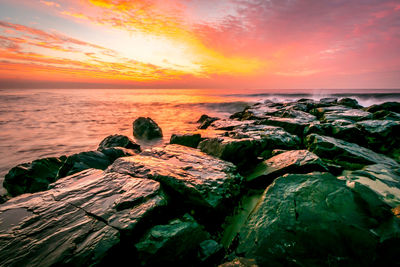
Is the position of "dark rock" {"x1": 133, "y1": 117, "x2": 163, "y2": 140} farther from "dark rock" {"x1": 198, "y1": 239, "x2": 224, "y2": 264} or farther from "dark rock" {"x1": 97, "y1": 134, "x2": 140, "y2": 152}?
"dark rock" {"x1": 198, "y1": 239, "x2": 224, "y2": 264}

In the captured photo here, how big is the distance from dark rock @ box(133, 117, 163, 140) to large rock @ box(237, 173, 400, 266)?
7483 millimetres

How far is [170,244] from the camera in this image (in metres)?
1.64

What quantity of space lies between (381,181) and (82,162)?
5.12m

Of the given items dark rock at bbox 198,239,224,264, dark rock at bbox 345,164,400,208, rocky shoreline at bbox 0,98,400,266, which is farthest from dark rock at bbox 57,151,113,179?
dark rock at bbox 345,164,400,208

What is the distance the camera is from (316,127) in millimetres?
5059

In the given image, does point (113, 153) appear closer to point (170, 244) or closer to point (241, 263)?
point (170, 244)

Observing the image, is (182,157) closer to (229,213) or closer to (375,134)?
(229,213)

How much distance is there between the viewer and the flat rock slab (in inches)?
87.4

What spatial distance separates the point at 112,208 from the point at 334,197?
99.2 inches

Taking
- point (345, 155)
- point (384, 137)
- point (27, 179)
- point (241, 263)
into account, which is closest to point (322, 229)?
point (241, 263)

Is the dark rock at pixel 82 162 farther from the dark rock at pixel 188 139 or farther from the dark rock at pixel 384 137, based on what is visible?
the dark rock at pixel 384 137

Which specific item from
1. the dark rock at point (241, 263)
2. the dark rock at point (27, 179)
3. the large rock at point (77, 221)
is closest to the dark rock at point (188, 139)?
the large rock at point (77, 221)

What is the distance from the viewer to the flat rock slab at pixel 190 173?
2.22 m

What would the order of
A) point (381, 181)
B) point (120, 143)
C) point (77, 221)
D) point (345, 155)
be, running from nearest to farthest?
point (77, 221) < point (381, 181) < point (345, 155) < point (120, 143)
